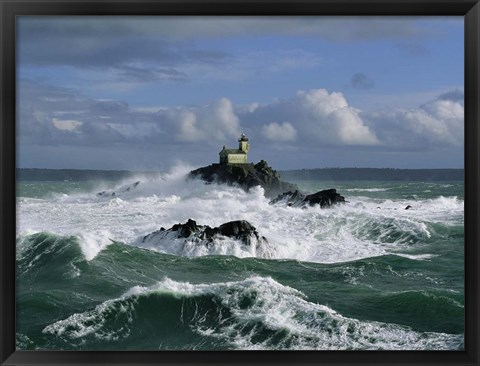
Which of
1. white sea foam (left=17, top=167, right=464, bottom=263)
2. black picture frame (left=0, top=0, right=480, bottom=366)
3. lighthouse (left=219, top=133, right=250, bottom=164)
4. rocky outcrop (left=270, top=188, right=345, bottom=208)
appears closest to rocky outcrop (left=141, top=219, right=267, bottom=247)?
white sea foam (left=17, top=167, right=464, bottom=263)

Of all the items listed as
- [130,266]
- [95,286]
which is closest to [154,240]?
[130,266]

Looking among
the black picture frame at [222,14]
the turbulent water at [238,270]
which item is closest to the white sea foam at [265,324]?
the turbulent water at [238,270]

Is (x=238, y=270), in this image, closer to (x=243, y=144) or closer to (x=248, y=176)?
(x=248, y=176)

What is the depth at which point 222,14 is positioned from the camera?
285 centimetres

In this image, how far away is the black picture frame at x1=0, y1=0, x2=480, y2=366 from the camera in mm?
2822

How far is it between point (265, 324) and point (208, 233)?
75 centimetres

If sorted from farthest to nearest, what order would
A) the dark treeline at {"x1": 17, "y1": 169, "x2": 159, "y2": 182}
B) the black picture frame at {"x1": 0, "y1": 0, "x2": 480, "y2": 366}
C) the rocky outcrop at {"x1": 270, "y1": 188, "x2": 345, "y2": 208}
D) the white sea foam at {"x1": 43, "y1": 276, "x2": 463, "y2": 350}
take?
the rocky outcrop at {"x1": 270, "y1": 188, "x2": 345, "y2": 208} < the dark treeline at {"x1": 17, "y1": 169, "x2": 159, "y2": 182} < the white sea foam at {"x1": 43, "y1": 276, "x2": 463, "y2": 350} < the black picture frame at {"x1": 0, "y1": 0, "x2": 480, "y2": 366}

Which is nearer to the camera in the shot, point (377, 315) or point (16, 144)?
point (16, 144)

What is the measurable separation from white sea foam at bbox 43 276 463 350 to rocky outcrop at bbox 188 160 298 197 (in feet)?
2.01

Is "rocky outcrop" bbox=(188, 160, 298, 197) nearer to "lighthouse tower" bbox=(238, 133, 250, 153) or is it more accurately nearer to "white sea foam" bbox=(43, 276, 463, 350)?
"lighthouse tower" bbox=(238, 133, 250, 153)

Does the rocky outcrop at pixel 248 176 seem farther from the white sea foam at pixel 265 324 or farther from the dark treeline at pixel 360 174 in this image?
the white sea foam at pixel 265 324
